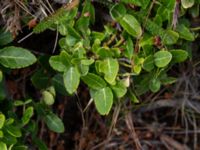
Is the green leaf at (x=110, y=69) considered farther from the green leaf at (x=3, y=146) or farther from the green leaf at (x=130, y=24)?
the green leaf at (x=3, y=146)

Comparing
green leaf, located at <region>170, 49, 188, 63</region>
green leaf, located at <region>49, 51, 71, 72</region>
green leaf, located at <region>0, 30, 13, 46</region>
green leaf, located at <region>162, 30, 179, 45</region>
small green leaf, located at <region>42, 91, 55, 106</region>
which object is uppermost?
green leaf, located at <region>0, 30, 13, 46</region>

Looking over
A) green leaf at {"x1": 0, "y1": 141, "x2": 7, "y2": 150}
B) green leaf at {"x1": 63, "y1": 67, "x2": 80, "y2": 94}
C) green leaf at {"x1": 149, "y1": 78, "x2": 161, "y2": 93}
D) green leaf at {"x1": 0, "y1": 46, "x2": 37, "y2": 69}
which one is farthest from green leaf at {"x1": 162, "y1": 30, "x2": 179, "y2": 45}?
green leaf at {"x1": 0, "y1": 141, "x2": 7, "y2": 150}

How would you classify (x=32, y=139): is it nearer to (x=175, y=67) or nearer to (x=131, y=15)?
(x=131, y=15)

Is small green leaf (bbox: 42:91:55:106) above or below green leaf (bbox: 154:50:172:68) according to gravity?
below

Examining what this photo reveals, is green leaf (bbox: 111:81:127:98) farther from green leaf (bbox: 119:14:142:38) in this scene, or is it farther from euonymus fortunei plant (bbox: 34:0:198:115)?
green leaf (bbox: 119:14:142:38)

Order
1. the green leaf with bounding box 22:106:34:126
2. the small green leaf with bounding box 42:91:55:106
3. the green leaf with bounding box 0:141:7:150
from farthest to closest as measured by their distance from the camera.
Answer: the small green leaf with bounding box 42:91:55:106 < the green leaf with bounding box 22:106:34:126 < the green leaf with bounding box 0:141:7:150

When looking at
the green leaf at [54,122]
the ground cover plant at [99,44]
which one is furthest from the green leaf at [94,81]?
the green leaf at [54,122]

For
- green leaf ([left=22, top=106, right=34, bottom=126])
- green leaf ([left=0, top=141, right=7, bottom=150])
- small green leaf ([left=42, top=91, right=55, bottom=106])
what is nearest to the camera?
green leaf ([left=0, top=141, right=7, bottom=150])

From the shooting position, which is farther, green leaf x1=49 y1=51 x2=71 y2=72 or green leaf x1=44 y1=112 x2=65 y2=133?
green leaf x1=44 y1=112 x2=65 y2=133
